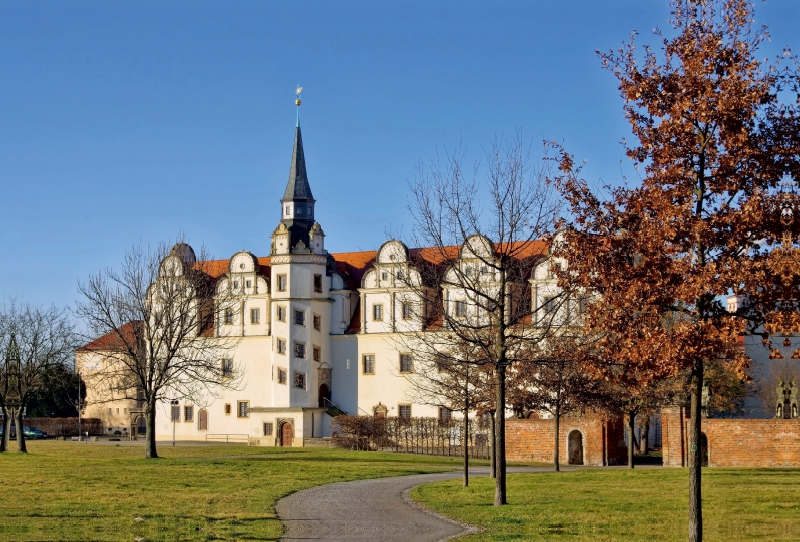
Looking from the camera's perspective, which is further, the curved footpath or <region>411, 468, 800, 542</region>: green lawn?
the curved footpath

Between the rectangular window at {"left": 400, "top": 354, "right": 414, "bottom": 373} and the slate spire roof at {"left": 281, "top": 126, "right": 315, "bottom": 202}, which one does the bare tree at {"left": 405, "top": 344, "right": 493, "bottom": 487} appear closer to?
the rectangular window at {"left": 400, "top": 354, "right": 414, "bottom": 373}

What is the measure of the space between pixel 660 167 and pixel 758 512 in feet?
30.2

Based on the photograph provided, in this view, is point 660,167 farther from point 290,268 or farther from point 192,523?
point 290,268

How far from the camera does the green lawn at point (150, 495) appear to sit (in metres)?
18.5

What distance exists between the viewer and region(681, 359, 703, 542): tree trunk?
15703 mm

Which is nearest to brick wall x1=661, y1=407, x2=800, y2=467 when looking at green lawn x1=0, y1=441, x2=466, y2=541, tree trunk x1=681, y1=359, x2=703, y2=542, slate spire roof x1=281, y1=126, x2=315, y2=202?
green lawn x1=0, y1=441, x2=466, y2=541

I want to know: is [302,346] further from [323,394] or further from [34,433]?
[34,433]

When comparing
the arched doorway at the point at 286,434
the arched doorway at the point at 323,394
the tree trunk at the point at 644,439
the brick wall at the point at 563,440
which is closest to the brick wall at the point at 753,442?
the brick wall at the point at 563,440

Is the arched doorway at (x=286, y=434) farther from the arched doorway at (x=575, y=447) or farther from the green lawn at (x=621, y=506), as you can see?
the green lawn at (x=621, y=506)

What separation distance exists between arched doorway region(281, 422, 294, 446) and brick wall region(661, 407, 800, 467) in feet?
122

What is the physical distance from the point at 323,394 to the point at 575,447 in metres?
28.5

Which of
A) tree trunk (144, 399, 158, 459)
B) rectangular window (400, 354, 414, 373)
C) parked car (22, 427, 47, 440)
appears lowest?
parked car (22, 427, 47, 440)

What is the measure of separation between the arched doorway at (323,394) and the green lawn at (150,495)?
101 feet

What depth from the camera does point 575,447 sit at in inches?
1978
